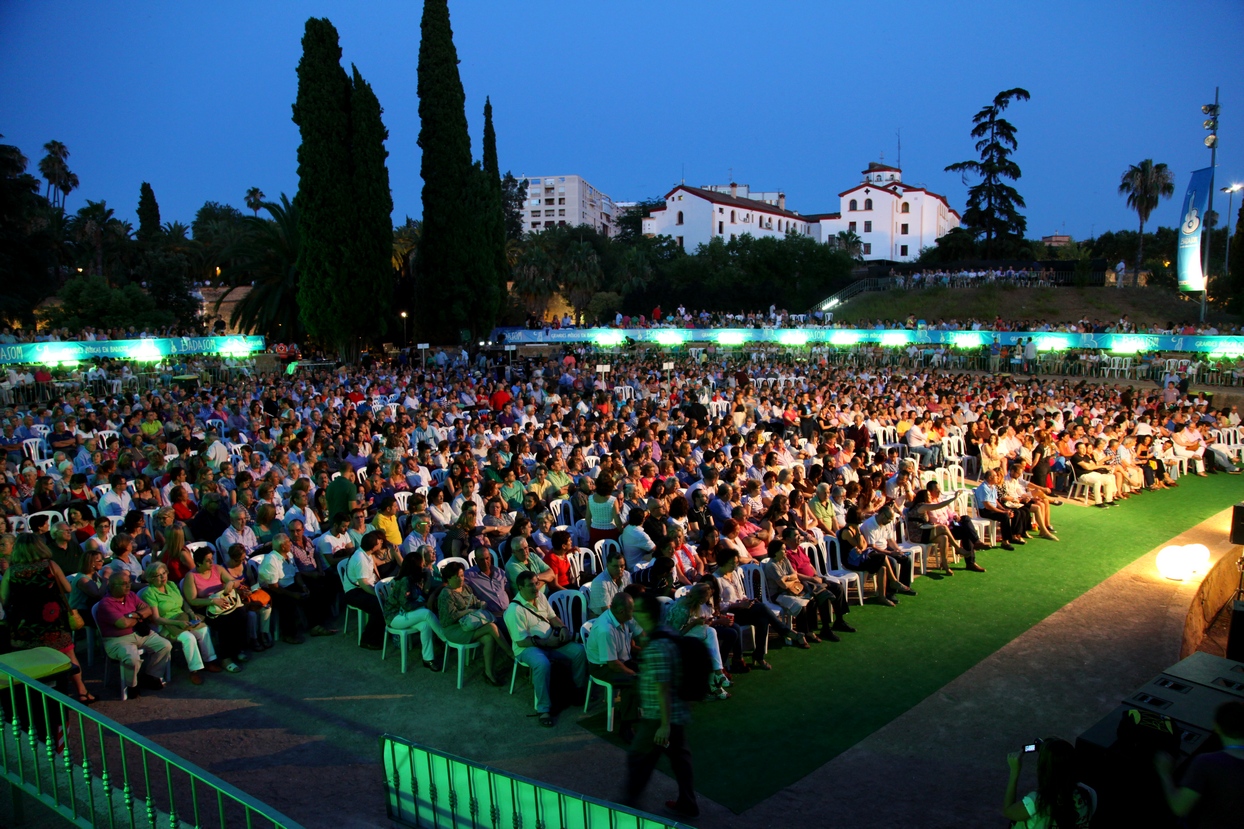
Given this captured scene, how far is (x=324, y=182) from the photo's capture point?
24.7 m

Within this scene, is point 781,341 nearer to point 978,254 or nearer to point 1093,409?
point 1093,409

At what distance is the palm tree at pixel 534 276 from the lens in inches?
1922

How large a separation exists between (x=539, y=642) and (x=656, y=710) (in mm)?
1737

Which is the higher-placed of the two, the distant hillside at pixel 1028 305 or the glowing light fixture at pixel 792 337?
the distant hillside at pixel 1028 305

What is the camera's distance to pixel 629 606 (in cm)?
481

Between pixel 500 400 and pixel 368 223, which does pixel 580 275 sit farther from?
pixel 500 400

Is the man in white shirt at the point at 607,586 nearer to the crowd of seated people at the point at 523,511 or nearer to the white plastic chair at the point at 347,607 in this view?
the crowd of seated people at the point at 523,511

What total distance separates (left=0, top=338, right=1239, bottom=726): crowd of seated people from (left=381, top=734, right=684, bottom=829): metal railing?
4.16 ft

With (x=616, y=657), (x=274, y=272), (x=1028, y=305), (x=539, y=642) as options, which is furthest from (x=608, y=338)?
(x=616, y=657)

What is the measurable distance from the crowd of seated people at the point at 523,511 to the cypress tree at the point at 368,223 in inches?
441

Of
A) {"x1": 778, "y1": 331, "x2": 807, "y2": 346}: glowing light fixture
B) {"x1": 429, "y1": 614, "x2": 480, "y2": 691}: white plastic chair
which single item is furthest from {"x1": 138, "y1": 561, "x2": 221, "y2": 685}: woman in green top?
{"x1": 778, "y1": 331, "x2": 807, "y2": 346}: glowing light fixture

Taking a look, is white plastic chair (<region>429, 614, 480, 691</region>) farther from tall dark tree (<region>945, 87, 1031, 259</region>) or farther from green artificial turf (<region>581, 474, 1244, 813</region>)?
tall dark tree (<region>945, 87, 1031, 259</region>)

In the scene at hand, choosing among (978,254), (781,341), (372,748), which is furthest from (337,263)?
(978,254)

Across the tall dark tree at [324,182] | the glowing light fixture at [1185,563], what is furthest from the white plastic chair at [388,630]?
the tall dark tree at [324,182]
